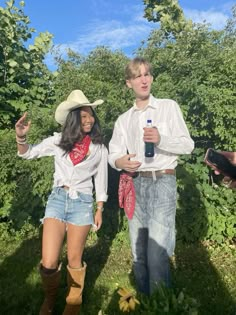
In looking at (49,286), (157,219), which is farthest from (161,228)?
(49,286)

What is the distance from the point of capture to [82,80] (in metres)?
6.95

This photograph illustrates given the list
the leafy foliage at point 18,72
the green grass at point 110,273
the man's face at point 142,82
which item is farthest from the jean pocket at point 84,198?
the leafy foliage at point 18,72

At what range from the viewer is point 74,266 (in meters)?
3.97

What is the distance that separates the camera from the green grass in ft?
14.9

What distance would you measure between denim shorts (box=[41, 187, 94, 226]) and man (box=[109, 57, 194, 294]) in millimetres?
490

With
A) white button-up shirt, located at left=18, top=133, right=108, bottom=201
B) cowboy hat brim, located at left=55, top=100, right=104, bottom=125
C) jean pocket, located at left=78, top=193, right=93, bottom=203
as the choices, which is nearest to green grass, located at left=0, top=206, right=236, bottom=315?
jean pocket, located at left=78, top=193, right=93, bottom=203

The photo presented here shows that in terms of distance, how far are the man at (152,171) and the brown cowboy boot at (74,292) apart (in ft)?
2.02

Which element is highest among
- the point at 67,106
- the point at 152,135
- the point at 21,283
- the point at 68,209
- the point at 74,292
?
the point at 67,106

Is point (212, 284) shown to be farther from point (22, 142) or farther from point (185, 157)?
point (22, 142)

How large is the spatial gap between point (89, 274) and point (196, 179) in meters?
2.46

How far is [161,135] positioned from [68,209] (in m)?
1.24

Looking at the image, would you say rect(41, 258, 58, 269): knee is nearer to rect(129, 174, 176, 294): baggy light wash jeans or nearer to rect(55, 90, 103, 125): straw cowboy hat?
rect(129, 174, 176, 294): baggy light wash jeans

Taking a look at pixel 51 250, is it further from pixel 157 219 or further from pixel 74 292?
pixel 157 219

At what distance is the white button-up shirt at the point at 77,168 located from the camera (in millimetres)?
4004
